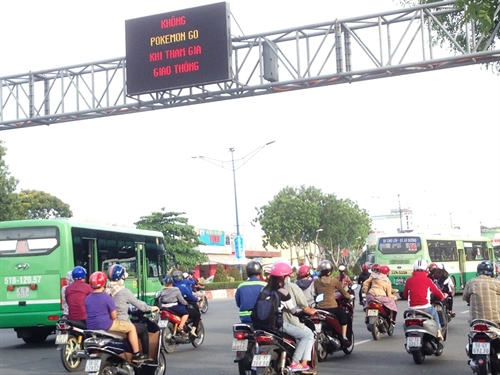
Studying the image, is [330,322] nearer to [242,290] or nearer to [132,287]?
[242,290]

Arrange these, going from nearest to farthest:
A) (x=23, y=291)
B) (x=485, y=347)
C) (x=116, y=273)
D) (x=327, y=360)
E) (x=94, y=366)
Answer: (x=94, y=366) → (x=485, y=347) → (x=116, y=273) → (x=327, y=360) → (x=23, y=291)

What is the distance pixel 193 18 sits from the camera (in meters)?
19.1

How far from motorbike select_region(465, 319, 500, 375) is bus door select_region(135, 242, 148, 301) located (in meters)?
11.7

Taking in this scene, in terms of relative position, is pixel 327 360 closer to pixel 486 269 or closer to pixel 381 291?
pixel 381 291

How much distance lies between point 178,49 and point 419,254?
17495 mm

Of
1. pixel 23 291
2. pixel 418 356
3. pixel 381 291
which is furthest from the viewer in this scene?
pixel 23 291

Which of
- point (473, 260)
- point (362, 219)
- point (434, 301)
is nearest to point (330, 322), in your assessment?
point (434, 301)

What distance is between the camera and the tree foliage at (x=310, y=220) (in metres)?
65.2

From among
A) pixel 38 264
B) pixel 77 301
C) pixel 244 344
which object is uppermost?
pixel 38 264

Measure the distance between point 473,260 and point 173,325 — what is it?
Answer: 26185 mm

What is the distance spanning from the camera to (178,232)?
190 ft

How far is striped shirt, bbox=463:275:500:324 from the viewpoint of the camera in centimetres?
995

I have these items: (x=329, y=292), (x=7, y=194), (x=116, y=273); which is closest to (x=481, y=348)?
(x=329, y=292)

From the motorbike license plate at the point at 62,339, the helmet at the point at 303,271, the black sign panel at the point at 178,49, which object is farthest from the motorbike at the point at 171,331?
the black sign panel at the point at 178,49
